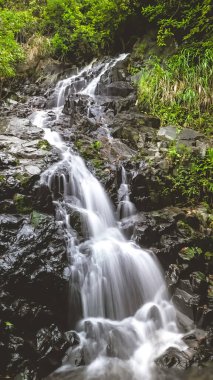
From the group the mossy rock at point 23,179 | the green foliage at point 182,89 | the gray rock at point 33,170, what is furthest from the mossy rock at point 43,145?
the green foliage at point 182,89

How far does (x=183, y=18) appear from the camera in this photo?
923 cm

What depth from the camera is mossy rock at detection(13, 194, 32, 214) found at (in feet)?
16.9

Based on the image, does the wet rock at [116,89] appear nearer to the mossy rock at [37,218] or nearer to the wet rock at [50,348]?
the mossy rock at [37,218]

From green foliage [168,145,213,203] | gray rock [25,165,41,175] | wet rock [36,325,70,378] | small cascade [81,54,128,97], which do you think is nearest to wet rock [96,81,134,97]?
small cascade [81,54,128,97]

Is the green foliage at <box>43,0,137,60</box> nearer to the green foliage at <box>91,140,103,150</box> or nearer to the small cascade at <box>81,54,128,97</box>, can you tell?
the small cascade at <box>81,54,128,97</box>

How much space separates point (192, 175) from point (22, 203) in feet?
10.5

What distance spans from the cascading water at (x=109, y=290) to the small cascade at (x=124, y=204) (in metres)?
0.02

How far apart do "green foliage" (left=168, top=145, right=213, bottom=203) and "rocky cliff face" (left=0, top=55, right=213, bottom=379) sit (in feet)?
0.54

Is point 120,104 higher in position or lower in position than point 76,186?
higher

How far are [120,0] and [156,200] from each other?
315 inches

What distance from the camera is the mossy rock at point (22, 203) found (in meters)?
5.16

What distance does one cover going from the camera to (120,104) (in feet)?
28.6

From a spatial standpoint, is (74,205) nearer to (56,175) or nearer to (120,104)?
(56,175)

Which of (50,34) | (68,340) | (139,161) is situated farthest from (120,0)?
(68,340)
